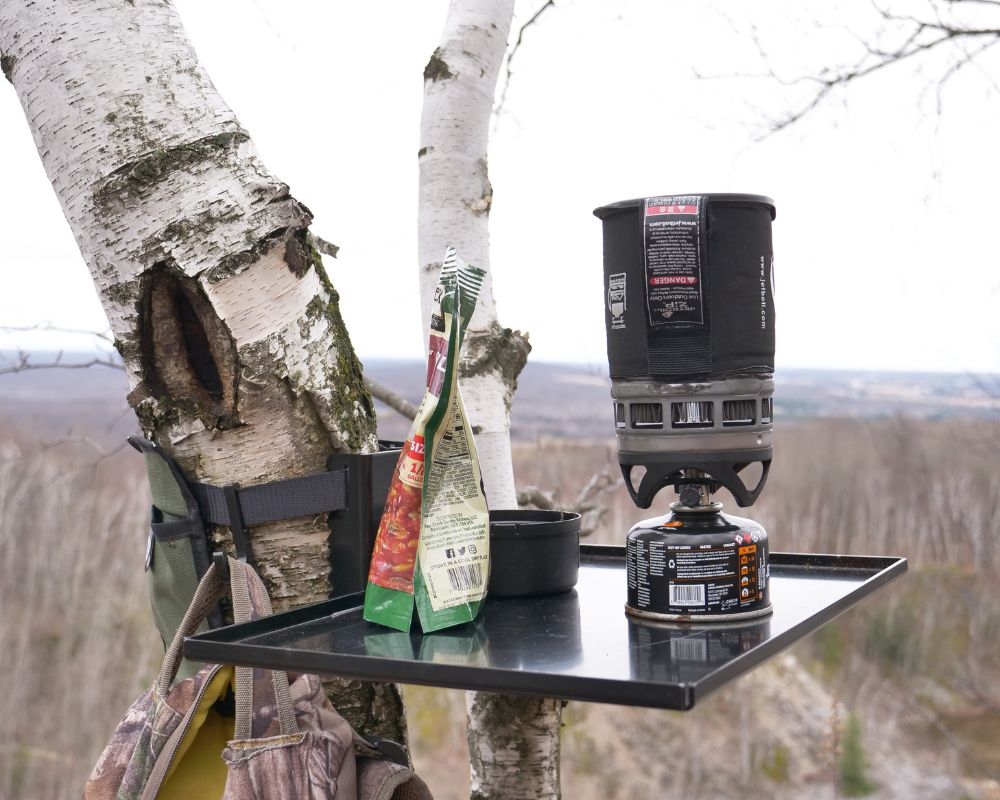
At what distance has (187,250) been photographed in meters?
0.93

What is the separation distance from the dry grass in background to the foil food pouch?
11.8ft

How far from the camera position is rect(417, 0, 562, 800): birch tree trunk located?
1.45 m

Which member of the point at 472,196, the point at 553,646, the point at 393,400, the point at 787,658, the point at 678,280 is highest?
the point at 472,196

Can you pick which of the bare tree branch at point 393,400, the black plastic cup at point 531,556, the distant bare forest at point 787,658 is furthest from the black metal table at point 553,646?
the distant bare forest at point 787,658

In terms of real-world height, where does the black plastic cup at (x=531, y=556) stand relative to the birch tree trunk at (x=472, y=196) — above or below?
below

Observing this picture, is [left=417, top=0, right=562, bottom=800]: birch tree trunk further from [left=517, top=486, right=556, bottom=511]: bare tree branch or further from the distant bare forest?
the distant bare forest

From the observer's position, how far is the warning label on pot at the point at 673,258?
80 centimetres

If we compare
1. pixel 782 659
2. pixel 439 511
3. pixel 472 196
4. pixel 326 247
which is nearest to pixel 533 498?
pixel 472 196

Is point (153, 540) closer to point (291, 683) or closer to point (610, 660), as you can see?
point (291, 683)

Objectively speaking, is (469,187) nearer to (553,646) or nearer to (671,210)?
(671,210)

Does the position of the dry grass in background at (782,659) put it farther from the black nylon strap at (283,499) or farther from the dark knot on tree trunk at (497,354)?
the black nylon strap at (283,499)

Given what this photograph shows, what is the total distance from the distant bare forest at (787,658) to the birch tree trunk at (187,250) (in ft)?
9.04

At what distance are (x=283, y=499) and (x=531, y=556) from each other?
0.27 m

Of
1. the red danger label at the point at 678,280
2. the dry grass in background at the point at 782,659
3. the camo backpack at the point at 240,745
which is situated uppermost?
the red danger label at the point at 678,280
